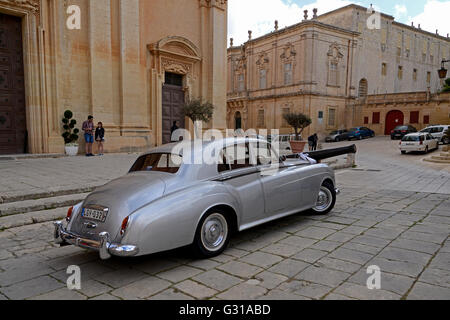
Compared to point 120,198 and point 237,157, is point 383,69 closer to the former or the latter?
point 237,157

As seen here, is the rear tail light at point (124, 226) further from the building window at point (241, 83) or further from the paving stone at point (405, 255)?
the building window at point (241, 83)

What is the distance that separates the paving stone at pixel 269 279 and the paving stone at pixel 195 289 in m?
0.50

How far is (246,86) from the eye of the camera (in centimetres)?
4178

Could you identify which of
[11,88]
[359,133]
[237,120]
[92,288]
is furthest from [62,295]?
[237,120]

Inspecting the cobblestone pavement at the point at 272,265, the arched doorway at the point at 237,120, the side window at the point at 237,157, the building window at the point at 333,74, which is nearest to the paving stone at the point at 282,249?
the cobblestone pavement at the point at 272,265

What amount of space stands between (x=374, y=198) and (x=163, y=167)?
5313 millimetres

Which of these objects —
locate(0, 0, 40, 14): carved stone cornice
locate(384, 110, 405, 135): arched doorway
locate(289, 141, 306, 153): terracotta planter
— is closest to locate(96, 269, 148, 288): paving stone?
locate(0, 0, 40, 14): carved stone cornice

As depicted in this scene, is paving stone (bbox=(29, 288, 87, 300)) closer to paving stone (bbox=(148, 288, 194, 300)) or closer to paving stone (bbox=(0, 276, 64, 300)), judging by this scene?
paving stone (bbox=(0, 276, 64, 300))

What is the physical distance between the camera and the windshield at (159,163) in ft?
13.3

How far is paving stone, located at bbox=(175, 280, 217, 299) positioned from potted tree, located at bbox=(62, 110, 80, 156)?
36.8ft

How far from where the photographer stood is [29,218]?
17.6 ft

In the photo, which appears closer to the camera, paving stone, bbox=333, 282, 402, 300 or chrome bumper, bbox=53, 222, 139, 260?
paving stone, bbox=333, 282, 402, 300

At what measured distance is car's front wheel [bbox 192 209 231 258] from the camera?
12.2ft

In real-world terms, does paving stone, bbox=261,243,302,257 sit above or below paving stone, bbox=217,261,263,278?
above
